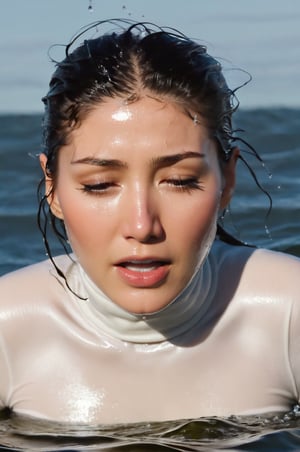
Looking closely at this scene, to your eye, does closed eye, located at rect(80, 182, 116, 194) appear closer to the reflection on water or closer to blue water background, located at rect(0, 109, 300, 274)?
the reflection on water

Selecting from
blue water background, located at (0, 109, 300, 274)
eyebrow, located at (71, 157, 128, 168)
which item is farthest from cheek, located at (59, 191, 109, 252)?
blue water background, located at (0, 109, 300, 274)

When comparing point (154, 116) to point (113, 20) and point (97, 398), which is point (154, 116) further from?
point (97, 398)

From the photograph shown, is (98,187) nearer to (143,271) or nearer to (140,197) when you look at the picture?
(140,197)

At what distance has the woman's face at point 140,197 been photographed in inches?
138

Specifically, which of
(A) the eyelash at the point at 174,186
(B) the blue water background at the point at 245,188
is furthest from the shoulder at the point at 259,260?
(B) the blue water background at the point at 245,188

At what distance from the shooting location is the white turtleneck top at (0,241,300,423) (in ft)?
12.8

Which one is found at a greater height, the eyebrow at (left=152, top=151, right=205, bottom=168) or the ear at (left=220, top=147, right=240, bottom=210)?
the eyebrow at (left=152, top=151, right=205, bottom=168)

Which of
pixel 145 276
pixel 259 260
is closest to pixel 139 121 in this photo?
pixel 145 276

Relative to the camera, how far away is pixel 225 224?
7.29 metres

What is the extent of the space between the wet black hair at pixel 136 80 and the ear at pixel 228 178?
0.02 m

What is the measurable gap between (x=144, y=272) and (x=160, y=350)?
48 cm

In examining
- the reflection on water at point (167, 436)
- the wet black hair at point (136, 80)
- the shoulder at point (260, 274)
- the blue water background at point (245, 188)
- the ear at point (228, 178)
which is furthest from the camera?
the blue water background at point (245, 188)

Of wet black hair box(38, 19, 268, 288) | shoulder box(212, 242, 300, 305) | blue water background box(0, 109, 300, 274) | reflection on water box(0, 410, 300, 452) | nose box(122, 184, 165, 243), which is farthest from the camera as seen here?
blue water background box(0, 109, 300, 274)

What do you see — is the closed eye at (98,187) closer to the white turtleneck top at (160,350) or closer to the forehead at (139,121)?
the forehead at (139,121)
